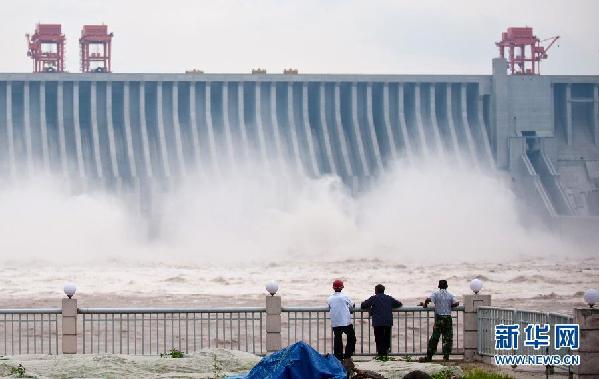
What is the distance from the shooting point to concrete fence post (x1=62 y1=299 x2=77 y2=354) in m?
19.6

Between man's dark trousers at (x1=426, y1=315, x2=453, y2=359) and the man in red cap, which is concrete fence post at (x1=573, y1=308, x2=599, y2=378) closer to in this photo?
man's dark trousers at (x1=426, y1=315, x2=453, y2=359)

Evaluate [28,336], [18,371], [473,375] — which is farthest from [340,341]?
[28,336]

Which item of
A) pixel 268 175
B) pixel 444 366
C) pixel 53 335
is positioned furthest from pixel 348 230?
pixel 444 366

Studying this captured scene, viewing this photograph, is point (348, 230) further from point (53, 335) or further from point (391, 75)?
point (53, 335)

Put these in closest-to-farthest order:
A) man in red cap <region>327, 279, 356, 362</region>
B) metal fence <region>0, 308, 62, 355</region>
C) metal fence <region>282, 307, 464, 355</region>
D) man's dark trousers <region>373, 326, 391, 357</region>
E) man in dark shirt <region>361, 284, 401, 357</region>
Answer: man in red cap <region>327, 279, 356, 362</region> < man in dark shirt <region>361, 284, 401, 357</region> < man's dark trousers <region>373, 326, 391, 357</region> < metal fence <region>0, 308, 62, 355</region> < metal fence <region>282, 307, 464, 355</region>

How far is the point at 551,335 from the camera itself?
57.3 ft

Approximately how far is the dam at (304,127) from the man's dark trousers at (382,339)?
40960 mm

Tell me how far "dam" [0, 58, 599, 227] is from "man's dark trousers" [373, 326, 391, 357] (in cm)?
4096

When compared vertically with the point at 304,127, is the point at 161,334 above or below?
below

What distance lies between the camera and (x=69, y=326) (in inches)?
776

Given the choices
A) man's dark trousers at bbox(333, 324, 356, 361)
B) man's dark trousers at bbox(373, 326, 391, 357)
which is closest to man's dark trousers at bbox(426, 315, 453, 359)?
man's dark trousers at bbox(373, 326, 391, 357)

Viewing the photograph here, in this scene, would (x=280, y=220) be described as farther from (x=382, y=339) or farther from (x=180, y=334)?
(x=382, y=339)

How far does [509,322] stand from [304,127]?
44643 millimetres

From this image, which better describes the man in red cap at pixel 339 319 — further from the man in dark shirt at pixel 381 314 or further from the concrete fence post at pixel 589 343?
the concrete fence post at pixel 589 343
